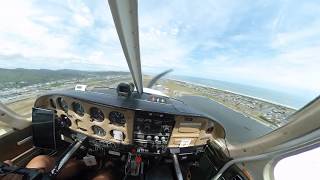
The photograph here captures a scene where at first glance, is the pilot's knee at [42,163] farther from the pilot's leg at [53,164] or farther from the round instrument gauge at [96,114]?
the round instrument gauge at [96,114]

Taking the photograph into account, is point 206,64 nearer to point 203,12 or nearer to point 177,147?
point 177,147

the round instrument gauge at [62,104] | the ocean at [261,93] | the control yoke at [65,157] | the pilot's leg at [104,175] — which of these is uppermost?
the ocean at [261,93]

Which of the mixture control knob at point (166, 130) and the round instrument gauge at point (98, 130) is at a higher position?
the mixture control knob at point (166, 130)

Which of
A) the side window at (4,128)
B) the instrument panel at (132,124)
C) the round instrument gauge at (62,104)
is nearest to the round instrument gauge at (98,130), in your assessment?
the instrument panel at (132,124)

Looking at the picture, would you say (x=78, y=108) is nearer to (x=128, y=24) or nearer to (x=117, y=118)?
(x=117, y=118)

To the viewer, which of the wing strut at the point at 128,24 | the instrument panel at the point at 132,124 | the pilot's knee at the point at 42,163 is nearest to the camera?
the wing strut at the point at 128,24

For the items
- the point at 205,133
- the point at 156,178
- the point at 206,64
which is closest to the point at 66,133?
the point at 156,178

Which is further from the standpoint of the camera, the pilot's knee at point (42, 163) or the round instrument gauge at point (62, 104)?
the round instrument gauge at point (62, 104)

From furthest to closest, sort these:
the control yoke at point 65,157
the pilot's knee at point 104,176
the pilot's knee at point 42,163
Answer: the pilot's knee at point 104,176 → the pilot's knee at point 42,163 → the control yoke at point 65,157
